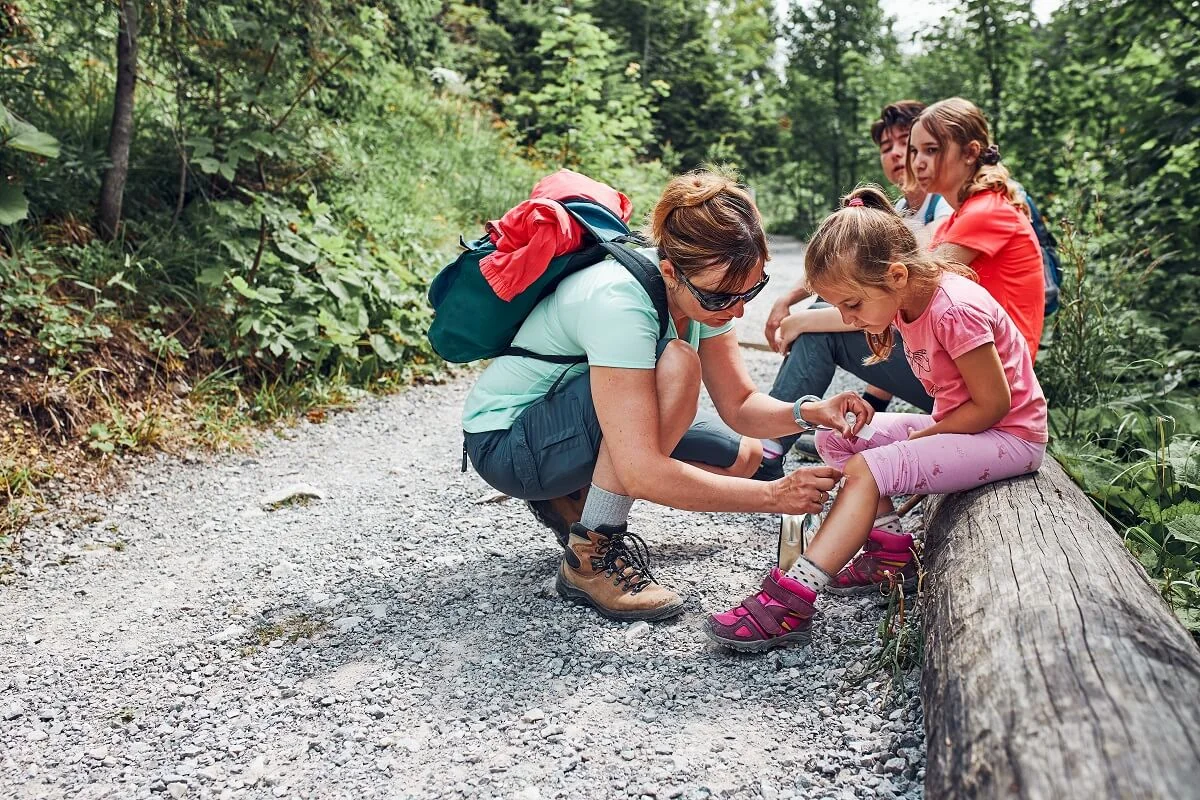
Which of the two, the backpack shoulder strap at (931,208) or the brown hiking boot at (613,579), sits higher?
the backpack shoulder strap at (931,208)

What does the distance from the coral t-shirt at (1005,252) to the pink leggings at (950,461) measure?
2.71 ft

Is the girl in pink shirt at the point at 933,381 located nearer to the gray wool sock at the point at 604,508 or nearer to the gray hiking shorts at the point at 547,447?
the gray wool sock at the point at 604,508

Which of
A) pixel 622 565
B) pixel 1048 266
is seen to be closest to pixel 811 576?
pixel 622 565

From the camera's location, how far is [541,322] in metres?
2.76

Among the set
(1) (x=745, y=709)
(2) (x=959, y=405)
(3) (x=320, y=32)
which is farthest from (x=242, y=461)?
(2) (x=959, y=405)

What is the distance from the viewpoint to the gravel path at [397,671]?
205cm

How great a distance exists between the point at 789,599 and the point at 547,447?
86 centimetres

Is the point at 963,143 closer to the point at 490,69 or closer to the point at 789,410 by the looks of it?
the point at 789,410

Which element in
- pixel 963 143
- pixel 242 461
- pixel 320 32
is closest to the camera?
pixel 963 143

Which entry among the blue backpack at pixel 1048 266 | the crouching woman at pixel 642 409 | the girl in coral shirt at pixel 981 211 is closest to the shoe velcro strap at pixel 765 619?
the crouching woman at pixel 642 409

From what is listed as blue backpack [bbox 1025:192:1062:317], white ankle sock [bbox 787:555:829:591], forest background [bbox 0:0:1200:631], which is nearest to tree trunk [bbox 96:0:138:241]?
forest background [bbox 0:0:1200:631]

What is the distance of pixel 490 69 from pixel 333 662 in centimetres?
1056

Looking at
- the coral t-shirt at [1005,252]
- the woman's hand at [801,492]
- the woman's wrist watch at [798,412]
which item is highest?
the coral t-shirt at [1005,252]

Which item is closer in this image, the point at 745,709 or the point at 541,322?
the point at 745,709
